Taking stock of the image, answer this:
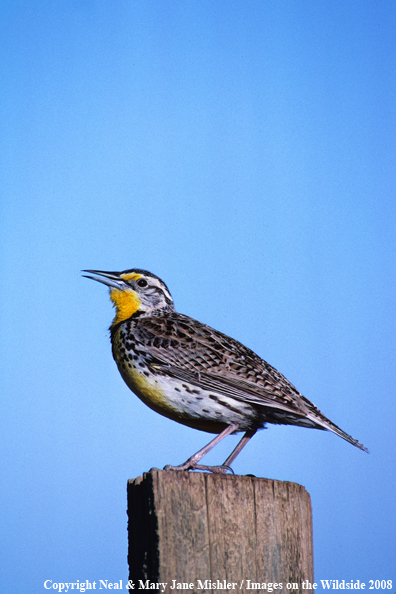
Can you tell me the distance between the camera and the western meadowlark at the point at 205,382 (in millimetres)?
5012

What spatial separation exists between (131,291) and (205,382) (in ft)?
4.64

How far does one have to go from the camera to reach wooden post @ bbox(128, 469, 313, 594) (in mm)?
3334

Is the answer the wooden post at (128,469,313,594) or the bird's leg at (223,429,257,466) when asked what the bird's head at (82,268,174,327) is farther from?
the wooden post at (128,469,313,594)

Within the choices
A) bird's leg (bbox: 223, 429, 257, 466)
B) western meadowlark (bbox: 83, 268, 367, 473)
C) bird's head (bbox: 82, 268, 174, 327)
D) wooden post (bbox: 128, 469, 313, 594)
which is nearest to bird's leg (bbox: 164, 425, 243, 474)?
western meadowlark (bbox: 83, 268, 367, 473)

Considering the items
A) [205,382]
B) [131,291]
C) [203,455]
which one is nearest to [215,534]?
[203,455]

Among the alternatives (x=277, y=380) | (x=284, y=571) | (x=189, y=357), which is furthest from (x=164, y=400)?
(x=284, y=571)

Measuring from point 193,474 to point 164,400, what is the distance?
1.56 meters

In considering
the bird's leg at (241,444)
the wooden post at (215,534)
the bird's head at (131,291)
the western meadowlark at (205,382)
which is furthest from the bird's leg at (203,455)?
the bird's head at (131,291)

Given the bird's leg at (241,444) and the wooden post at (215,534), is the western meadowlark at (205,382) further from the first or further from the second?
the wooden post at (215,534)

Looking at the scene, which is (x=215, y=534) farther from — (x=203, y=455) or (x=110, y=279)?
(x=110, y=279)

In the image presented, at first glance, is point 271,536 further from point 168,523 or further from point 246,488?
point 168,523

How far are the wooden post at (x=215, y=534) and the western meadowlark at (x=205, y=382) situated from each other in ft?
3.81

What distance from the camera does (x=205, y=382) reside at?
16.7ft

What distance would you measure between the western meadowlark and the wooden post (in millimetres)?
1162
